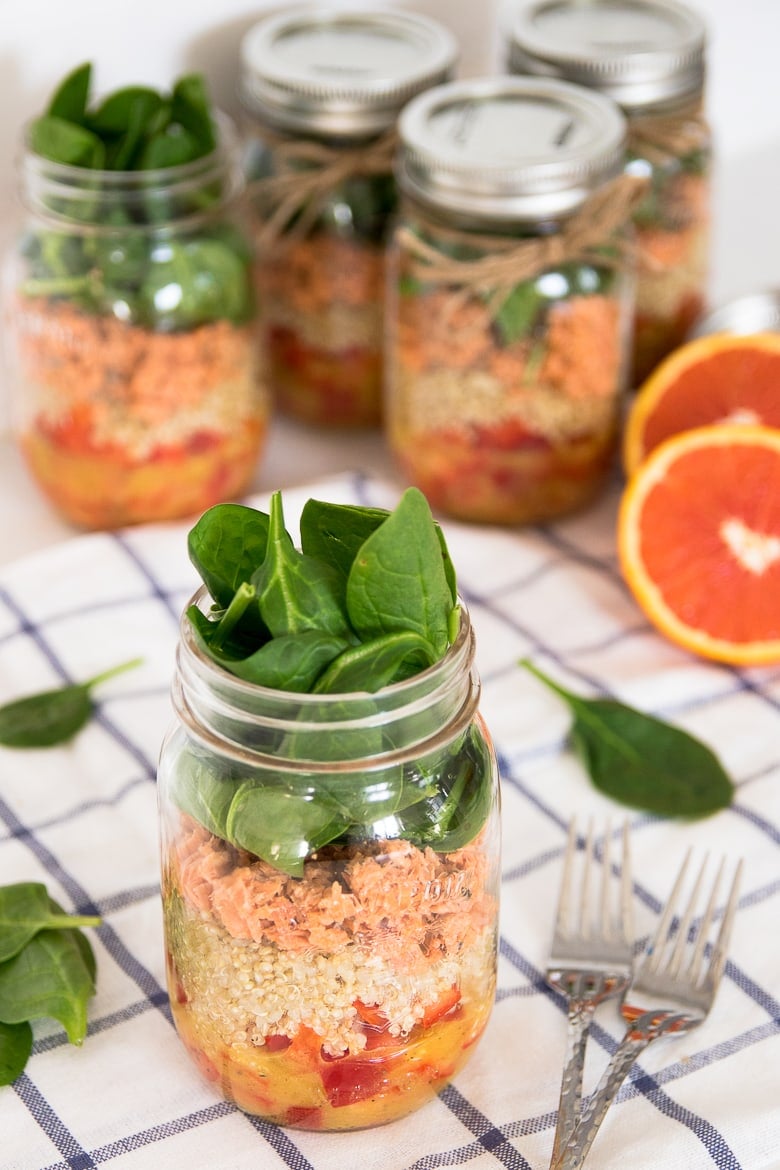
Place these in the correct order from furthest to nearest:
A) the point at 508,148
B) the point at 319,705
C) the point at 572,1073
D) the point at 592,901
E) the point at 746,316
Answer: the point at 746,316
the point at 508,148
the point at 592,901
the point at 572,1073
the point at 319,705

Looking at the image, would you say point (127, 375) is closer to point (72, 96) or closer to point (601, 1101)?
point (72, 96)

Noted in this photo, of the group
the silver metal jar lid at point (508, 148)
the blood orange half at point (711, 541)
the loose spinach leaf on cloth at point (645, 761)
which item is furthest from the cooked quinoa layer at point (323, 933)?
the silver metal jar lid at point (508, 148)

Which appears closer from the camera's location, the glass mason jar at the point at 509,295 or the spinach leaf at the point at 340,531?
the spinach leaf at the point at 340,531

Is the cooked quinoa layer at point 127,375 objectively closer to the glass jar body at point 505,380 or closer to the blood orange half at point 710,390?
the glass jar body at point 505,380

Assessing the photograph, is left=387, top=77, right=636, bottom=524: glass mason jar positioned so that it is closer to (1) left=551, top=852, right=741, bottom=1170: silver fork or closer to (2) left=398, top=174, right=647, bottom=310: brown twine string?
(2) left=398, top=174, right=647, bottom=310: brown twine string

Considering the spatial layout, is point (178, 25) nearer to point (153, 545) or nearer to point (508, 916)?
point (153, 545)

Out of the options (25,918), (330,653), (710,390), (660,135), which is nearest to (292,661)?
(330,653)

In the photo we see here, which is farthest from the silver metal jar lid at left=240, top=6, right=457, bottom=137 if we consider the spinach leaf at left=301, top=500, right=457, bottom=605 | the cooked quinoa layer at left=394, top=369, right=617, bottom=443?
the spinach leaf at left=301, top=500, right=457, bottom=605
